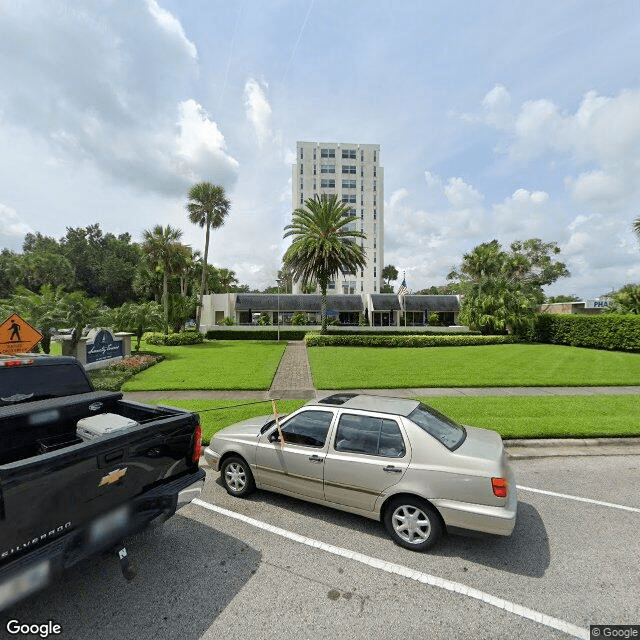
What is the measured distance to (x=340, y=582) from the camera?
347cm

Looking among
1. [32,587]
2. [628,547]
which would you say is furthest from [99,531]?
[628,547]

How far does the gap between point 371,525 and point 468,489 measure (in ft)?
4.61

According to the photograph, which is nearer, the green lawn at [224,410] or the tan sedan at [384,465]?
the tan sedan at [384,465]

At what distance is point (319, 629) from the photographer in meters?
2.93

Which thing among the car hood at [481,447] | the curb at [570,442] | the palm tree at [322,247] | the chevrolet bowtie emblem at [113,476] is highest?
the palm tree at [322,247]

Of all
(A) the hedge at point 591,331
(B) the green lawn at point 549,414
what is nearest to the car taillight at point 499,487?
(B) the green lawn at point 549,414

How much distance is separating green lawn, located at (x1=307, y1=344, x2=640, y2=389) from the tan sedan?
799cm

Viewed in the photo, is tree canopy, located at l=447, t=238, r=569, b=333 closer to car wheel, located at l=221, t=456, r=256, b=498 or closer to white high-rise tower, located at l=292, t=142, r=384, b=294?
white high-rise tower, located at l=292, t=142, r=384, b=294

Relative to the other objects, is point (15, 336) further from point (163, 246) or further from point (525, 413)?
point (163, 246)

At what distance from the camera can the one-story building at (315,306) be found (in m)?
46.2

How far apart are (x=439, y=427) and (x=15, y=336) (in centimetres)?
925

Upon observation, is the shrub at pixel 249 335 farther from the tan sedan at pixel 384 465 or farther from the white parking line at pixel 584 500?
the white parking line at pixel 584 500

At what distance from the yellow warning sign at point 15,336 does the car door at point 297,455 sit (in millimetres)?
6825
